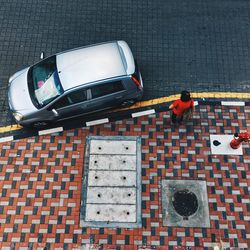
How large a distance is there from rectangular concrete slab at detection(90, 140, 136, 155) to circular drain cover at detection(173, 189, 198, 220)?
1820 mm

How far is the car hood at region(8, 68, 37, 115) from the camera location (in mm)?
10365

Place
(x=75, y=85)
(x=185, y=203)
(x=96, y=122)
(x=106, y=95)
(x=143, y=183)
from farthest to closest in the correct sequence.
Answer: (x=96, y=122) < (x=106, y=95) < (x=143, y=183) < (x=75, y=85) < (x=185, y=203)

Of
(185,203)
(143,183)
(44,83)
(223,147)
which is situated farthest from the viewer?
(223,147)

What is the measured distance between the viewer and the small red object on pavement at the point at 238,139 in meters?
9.74

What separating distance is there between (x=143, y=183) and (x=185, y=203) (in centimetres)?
131

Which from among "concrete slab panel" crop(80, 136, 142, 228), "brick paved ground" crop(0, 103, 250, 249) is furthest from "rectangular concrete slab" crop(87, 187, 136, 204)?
"brick paved ground" crop(0, 103, 250, 249)

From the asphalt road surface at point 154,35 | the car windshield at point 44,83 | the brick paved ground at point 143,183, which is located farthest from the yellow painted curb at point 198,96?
the car windshield at point 44,83

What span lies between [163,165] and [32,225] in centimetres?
409

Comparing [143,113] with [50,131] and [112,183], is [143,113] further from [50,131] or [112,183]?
[50,131]

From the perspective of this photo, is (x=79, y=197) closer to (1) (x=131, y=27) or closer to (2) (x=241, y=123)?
(2) (x=241, y=123)

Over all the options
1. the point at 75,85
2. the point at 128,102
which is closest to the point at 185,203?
the point at 128,102

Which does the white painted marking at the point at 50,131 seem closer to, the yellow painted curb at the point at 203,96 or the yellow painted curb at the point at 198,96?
the yellow painted curb at the point at 198,96

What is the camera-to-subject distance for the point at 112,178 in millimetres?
10109

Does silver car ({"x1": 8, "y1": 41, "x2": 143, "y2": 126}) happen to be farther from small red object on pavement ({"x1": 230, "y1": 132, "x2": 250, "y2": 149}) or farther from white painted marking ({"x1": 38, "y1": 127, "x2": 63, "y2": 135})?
small red object on pavement ({"x1": 230, "y1": 132, "x2": 250, "y2": 149})
